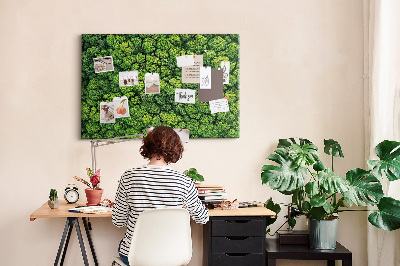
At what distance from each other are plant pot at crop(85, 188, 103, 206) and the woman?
88cm

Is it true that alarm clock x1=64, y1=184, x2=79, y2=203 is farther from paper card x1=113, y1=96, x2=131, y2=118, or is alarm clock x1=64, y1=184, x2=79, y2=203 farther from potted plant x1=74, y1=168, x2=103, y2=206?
paper card x1=113, y1=96, x2=131, y2=118

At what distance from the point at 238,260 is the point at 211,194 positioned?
49cm

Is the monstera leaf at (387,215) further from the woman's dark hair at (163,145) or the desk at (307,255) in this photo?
the woman's dark hair at (163,145)

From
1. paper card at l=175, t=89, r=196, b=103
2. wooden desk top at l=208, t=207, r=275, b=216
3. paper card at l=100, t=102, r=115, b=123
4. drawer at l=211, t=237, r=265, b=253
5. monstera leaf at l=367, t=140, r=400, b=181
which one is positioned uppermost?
paper card at l=175, t=89, r=196, b=103

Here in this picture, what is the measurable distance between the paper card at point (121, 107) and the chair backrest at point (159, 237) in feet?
4.94

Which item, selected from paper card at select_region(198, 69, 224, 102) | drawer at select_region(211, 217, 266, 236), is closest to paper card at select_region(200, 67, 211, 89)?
paper card at select_region(198, 69, 224, 102)

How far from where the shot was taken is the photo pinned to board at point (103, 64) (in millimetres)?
3713

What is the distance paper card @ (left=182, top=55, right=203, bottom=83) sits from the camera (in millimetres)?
A: 3734

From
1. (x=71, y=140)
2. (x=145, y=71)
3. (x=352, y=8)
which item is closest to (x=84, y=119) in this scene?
(x=71, y=140)

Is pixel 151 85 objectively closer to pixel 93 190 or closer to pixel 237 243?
pixel 93 190

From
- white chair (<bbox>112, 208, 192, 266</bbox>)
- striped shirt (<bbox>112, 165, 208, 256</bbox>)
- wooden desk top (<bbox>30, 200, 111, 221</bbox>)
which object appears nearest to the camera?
white chair (<bbox>112, 208, 192, 266</bbox>)

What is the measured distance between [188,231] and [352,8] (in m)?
2.37

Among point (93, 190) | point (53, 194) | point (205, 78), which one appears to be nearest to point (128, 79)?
point (205, 78)

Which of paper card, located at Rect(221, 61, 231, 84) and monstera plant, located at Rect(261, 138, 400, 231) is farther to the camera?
paper card, located at Rect(221, 61, 231, 84)
